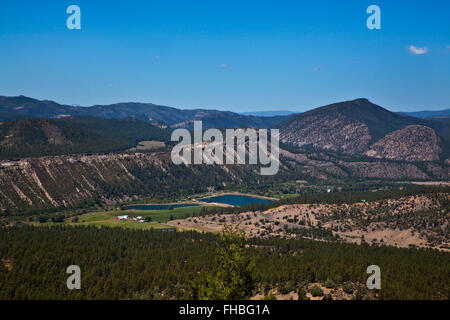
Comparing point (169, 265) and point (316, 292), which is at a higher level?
point (316, 292)

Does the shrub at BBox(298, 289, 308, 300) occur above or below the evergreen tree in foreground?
below

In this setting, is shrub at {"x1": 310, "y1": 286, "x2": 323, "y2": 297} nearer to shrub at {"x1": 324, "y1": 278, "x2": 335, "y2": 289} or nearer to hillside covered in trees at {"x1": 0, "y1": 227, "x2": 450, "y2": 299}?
hillside covered in trees at {"x1": 0, "y1": 227, "x2": 450, "y2": 299}

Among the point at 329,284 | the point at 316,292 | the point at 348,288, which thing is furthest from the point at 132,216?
→ the point at 348,288

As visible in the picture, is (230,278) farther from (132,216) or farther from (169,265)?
(132,216)

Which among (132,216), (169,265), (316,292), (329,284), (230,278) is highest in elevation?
(230,278)

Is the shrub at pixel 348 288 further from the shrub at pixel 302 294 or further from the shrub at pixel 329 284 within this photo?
the shrub at pixel 302 294

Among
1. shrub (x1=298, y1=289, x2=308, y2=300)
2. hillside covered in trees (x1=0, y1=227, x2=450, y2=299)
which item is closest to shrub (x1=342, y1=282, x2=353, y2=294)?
hillside covered in trees (x1=0, y1=227, x2=450, y2=299)

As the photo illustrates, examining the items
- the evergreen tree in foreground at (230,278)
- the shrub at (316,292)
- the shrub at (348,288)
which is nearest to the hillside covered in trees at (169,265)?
the shrub at (348,288)
